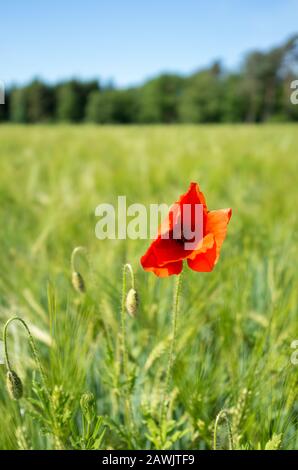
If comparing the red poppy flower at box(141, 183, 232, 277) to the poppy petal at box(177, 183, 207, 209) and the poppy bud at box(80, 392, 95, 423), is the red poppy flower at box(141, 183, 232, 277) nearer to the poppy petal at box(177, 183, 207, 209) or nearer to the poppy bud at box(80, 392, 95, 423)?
the poppy petal at box(177, 183, 207, 209)

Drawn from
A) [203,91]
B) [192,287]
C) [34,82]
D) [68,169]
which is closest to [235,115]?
[203,91]

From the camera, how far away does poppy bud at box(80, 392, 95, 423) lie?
334 mm

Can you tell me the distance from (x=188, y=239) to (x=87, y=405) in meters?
0.13

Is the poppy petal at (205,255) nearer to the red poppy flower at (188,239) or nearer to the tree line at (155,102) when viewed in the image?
the red poppy flower at (188,239)

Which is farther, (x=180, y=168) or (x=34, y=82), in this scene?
(x=34, y=82)

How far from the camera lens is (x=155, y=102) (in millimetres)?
20688

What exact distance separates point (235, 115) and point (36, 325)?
18516mm

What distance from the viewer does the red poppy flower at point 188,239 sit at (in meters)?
0.29

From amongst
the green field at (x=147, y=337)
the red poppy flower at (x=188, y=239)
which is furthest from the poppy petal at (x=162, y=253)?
the green field at (x=147, y=337)

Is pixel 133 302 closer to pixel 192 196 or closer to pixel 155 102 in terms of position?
pixel 192 196

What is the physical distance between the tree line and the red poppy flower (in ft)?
45.4

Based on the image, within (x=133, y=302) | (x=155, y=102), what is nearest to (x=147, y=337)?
(x=133, y=302)

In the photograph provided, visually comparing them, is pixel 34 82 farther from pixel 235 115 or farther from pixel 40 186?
pixel 40 186
